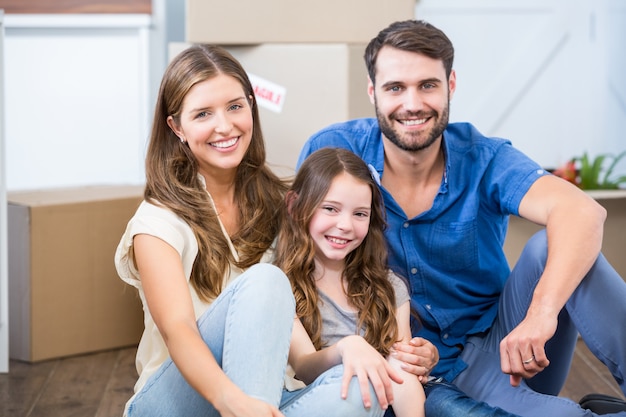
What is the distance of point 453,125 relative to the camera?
1.92 metres

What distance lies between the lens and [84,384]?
7.65 ft

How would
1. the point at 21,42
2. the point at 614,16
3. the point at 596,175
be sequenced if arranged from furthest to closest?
1. the point at 614,16
2. the point at 21,42
3. the point at 596,175

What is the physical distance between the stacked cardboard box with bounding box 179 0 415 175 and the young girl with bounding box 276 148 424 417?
0.56 metres

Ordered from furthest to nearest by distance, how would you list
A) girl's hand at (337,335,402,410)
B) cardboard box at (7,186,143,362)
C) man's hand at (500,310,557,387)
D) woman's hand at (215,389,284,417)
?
cardboard box at (7,186,143,362) → man's hand at (500,310,557,387) → girl's hand at (337,335,402,410) → woman's hand at (215,389,284,417)

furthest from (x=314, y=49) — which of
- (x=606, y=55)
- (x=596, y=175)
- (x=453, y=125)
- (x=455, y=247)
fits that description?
(x=606, y=55)

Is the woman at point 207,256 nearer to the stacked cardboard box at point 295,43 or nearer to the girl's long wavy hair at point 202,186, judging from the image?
the girl's long wavy hair at point 202,186

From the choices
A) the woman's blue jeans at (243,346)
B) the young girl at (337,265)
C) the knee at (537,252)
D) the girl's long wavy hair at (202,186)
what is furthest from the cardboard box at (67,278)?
the knee at (537,252)

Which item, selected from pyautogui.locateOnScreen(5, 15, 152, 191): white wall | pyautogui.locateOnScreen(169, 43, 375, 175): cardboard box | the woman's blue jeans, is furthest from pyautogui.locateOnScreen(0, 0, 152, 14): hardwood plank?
the woman's blue jeans

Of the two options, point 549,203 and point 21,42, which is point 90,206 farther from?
point 549,203

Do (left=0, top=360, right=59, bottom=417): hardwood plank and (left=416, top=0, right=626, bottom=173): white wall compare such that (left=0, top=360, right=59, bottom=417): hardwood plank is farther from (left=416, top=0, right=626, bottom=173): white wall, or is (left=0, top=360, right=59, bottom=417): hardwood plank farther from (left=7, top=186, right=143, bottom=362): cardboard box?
(left=416, top=0, right=626, bottom=173): white wall

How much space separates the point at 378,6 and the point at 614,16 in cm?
146

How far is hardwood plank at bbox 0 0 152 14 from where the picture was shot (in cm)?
306

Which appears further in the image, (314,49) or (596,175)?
(596,175)

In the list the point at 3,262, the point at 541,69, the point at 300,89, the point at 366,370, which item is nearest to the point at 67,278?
the point at 3,262
